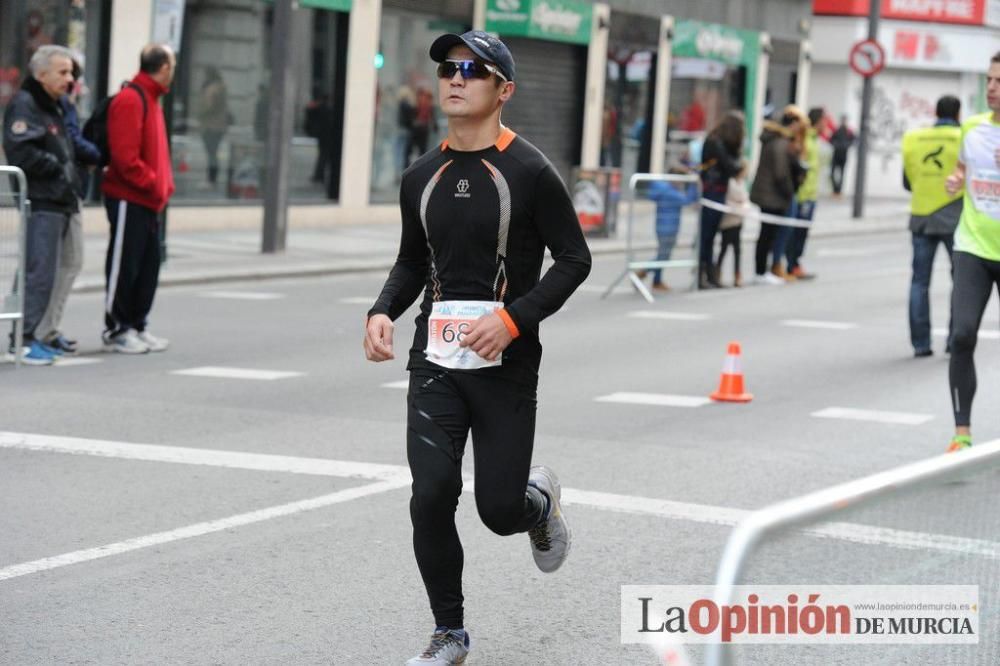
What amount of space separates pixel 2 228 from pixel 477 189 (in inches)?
263

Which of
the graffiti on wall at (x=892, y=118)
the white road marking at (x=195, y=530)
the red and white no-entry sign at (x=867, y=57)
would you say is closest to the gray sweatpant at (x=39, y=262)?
the white road marking at (x=195, y=530)

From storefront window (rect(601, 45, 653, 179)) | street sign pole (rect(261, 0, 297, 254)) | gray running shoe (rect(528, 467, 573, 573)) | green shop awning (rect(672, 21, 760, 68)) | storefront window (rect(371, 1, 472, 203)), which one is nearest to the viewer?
gray running shoe (rect(528, 467, 573, 573))

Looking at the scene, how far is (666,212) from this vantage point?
17953 millimetres

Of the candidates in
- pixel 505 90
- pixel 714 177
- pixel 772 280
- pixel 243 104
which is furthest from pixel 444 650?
pixel 243 104

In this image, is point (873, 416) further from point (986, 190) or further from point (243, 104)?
point (243, 104)

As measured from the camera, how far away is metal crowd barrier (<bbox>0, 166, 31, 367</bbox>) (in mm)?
10820

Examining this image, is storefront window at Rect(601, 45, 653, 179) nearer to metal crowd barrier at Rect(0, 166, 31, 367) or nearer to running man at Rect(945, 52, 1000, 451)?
metal crowd barrier at Rect(0, 166, 31, 367)

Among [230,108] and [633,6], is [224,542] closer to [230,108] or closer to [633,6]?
[230,108]

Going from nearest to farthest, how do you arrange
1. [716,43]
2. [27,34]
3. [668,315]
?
[668,315] → [27,34] → [716,43]

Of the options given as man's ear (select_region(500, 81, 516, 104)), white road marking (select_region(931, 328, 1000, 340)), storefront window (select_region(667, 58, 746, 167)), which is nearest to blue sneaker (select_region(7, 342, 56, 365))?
man's ear (select_region(500, 81, 516, 104))

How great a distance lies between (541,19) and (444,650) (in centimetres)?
2507

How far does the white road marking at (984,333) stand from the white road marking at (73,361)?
6.85m

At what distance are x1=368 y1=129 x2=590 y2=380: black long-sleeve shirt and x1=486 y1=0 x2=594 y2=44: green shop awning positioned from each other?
23.4m

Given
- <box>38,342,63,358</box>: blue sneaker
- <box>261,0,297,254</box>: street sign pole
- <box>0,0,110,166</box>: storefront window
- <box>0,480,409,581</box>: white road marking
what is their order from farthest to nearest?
1. <box>0,0,110,166</box>: storefront window
2. <box>261,0,297,254</box>: street sign pole
3. <box>38,342,63,358</box>: blue sneaker
4. <box>0,480,409,581</box>: white road marking
